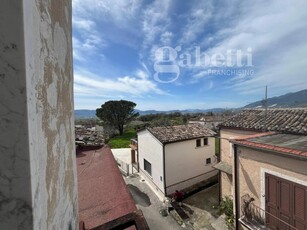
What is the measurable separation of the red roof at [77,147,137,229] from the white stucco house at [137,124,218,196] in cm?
1039

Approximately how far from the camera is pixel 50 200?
0.79m

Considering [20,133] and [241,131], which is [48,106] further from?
[241,131]

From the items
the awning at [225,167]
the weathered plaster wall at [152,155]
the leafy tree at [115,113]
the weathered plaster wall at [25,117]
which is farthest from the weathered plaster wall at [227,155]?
the leafy tree at [115,113]

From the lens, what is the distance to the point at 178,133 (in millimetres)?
15281

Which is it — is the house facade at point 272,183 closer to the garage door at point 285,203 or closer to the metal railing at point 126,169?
the garage door at point 285,203

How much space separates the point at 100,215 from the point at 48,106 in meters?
1.58

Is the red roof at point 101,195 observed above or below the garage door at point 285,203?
above

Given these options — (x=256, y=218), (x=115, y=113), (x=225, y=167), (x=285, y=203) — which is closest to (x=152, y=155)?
(x=225, y=167)

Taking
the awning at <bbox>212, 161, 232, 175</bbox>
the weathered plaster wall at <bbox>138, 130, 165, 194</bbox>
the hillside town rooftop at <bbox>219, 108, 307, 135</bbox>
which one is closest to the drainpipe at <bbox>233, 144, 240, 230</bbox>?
the hillside town rooftop at <bbox>219, 108, 307, 135</bbox>

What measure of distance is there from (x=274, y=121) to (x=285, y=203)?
5.18 metres

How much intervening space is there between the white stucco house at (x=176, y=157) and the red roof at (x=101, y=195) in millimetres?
10391

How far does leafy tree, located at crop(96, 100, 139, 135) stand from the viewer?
1652 inches

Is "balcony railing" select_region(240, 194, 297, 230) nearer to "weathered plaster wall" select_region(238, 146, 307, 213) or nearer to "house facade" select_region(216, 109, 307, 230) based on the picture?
"house facade" select_region(216, 109, 307, 230)

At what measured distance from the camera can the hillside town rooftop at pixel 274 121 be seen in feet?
27.3
